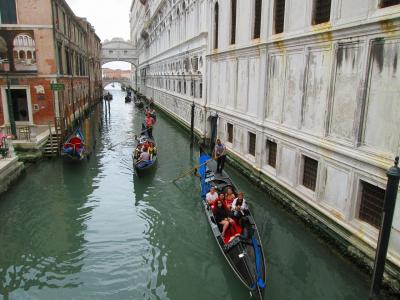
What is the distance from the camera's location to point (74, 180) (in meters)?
12.4

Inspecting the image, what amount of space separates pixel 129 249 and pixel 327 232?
4464 millimetres

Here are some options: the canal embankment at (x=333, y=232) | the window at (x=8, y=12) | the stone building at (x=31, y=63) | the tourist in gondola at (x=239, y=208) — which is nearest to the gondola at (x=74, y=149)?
the stone building at (x=31, y=63)

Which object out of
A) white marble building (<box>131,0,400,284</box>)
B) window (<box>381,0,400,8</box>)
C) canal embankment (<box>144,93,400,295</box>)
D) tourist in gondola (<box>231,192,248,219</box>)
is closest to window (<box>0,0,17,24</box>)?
white marble building (<box>131,0,400,284</box>)

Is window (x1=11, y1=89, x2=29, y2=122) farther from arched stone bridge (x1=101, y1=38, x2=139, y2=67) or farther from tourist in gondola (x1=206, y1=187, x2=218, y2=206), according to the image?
arched stone bridge (x1=101, y1=38, x2=139, y2=67)

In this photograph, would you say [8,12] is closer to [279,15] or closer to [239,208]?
[279,15]

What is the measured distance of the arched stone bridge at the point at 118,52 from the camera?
188ft

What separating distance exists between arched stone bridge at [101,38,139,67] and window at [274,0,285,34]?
170 feet

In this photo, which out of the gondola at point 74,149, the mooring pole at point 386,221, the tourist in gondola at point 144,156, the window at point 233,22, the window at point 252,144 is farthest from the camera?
the gondola at point 74,149

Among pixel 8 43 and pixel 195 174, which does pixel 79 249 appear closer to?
pixel 195 174

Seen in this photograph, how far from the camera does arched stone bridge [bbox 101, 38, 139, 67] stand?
188 ft

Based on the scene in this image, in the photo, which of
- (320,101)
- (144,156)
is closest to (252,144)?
(144,156)

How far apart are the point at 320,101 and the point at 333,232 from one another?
296 cm

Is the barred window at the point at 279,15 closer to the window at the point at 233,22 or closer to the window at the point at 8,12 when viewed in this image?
the window at the point at 233,22

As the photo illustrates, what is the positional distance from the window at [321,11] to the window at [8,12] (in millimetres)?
13697
